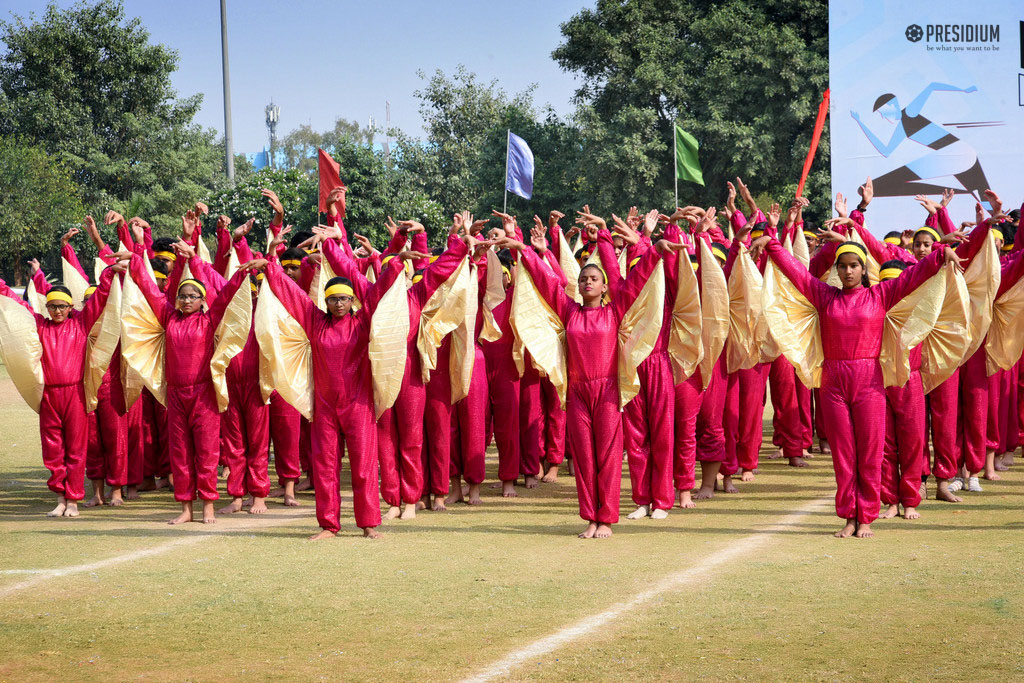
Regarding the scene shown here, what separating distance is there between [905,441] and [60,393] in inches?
247

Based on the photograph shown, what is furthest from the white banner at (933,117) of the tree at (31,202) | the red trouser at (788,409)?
the tree at (31,202)

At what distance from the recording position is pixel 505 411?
365 inches

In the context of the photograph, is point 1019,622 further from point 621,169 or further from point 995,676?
point 621,169

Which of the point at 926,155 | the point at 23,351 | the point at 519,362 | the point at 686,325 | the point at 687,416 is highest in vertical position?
the point at 926,155

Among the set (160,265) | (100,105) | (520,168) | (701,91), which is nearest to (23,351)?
(160,265)

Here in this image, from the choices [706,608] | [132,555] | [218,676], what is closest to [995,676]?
[706,608]

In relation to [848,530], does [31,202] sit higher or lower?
higher

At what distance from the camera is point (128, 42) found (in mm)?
36625

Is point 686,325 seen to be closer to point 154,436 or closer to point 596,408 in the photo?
point 596,408

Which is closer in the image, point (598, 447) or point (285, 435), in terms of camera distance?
point (598, 447)

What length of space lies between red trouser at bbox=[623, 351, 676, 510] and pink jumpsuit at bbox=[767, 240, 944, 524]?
45.5 inches

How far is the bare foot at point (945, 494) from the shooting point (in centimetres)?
838

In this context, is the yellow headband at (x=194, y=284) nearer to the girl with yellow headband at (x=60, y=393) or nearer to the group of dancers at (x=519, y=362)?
the group of dancers at (x=519, y=362)

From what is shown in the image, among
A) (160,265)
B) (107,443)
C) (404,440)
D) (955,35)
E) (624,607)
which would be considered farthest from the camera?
(955,35)
